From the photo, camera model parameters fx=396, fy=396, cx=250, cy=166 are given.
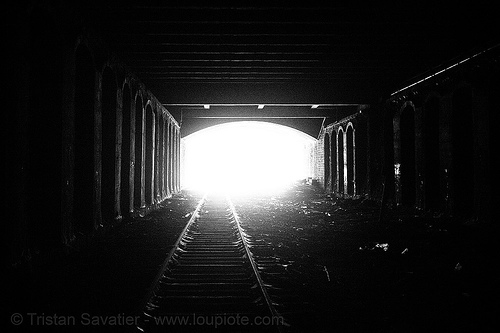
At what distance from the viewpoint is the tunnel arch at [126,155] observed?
10586 mm

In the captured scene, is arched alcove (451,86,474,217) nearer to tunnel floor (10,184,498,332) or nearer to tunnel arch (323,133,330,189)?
tunnel floor (10,184,498,332)

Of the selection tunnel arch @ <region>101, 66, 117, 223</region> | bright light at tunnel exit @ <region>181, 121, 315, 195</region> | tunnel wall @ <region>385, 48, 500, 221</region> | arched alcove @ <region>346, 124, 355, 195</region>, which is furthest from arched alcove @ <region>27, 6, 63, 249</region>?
bright light at tunnel exit @ <region>181, 121, 315, 195</region>

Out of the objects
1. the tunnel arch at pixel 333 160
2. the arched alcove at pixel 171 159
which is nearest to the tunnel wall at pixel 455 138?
the tunnel arch at pixel 333 160

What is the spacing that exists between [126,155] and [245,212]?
187 inches

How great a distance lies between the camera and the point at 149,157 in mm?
13742

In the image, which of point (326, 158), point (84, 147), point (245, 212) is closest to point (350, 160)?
point (326, 158)

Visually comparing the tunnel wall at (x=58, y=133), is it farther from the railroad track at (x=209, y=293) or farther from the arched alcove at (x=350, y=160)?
the arched alcove at (x=350, y=160)

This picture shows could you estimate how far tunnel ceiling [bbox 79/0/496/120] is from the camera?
6.79m

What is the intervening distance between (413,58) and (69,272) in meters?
8.82

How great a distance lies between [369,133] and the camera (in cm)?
1464

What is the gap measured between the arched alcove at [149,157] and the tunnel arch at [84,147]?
19.1 ft

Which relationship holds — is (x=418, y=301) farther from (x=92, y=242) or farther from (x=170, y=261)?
(x=92, y=242)

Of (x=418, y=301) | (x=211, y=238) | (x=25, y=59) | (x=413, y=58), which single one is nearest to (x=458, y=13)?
(x=413, y=58)

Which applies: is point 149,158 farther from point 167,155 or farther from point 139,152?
point 167,155
